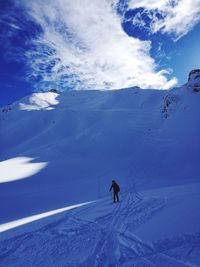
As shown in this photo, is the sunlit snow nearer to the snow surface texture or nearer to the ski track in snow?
the snow surface texture

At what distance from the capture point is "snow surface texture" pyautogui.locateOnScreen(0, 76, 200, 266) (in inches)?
326

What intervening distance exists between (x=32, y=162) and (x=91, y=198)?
1373 centimetres

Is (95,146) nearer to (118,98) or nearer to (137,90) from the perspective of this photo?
(118,98)

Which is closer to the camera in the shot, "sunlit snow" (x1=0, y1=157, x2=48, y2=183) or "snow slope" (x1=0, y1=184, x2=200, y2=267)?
"snow slope" (x1=0, y1=184, x2=200, y2=267)

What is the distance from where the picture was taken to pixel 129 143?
36.8 meters

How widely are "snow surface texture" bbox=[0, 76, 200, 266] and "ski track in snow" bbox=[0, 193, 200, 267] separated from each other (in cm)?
4

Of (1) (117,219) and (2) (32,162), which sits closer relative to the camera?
(1) (117,219)

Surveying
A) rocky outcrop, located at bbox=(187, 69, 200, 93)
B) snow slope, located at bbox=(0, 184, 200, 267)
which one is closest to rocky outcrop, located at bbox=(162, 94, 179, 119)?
rocky outcrop, located at bbox=(187, 69, 200, 93)

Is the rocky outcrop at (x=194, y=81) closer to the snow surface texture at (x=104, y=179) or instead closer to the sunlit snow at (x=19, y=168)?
the snow surface texture at (x=104, y=179)

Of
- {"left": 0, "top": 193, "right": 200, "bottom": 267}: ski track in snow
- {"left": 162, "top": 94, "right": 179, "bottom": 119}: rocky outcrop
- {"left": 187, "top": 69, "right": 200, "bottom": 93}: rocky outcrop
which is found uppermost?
{"left": 187, "top": 69, "right": 200, "bottom": 93}: rocky outcrop

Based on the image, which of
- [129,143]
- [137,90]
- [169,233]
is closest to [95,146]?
[129,143]

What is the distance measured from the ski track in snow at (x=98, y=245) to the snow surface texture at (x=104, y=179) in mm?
35

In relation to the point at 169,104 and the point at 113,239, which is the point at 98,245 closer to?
the point at 113,239

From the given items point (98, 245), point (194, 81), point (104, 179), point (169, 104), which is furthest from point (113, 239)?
point (194, 81)
